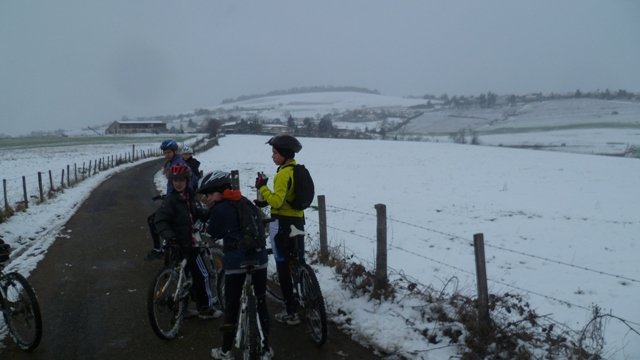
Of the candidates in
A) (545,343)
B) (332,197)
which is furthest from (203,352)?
(332,197)

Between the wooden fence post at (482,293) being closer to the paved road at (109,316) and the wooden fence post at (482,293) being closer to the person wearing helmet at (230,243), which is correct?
the paved road at (109,316)

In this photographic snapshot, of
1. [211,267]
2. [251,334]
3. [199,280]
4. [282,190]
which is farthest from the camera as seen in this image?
[211,267]

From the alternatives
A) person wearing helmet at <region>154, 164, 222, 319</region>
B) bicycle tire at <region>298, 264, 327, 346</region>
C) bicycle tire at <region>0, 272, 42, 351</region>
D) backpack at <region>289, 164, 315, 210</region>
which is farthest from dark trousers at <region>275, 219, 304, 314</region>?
bicycle tire at <region>0, 272, 42, 351</region>

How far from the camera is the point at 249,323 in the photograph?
394cm

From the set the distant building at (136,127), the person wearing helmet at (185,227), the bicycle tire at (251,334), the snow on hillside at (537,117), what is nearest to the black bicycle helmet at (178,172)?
the person wearing helmet at (185,227)

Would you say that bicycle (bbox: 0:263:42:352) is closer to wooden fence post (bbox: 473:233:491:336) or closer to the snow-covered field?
the snow-covered field

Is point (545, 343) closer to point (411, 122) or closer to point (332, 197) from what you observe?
point (332, 197)

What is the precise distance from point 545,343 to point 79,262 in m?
7.90

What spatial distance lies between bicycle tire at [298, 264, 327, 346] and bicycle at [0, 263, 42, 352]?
2858 mm

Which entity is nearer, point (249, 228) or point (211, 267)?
point (249, 228)

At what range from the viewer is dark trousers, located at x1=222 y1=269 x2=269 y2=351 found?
13.7 feet

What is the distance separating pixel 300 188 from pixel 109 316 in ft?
10.7

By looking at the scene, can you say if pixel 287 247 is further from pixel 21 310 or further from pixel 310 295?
pixel 21 310

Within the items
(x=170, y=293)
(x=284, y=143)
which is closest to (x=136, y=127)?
(x=170, y=293)
